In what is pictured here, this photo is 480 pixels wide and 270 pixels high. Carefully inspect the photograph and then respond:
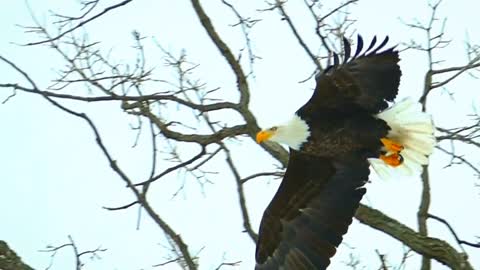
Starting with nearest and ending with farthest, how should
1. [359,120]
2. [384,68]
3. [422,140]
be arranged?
[384,68] < [359,120] < [422,140]

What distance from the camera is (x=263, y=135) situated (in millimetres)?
5461

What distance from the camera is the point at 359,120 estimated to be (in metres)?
5.41

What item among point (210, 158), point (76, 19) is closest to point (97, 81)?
point (76, 19)

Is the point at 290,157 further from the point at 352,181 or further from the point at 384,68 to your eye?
→ the point at 384,68

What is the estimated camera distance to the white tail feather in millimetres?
5516

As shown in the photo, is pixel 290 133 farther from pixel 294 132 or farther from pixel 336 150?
pixel 336 150

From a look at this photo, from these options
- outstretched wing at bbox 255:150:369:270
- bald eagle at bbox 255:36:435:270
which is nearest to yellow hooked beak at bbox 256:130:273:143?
bald eagle at bbox 255:36:435:270

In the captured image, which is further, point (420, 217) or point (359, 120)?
point (420, 217)

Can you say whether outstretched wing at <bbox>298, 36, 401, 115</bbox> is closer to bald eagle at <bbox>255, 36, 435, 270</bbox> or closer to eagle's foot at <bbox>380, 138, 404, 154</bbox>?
bald eagle at <bbox>255, 36, 435, 270</bbox>

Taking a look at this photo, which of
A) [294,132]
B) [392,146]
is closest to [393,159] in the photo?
[392,146]

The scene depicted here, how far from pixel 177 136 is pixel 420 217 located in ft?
5.43

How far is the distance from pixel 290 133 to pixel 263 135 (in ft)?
0.53

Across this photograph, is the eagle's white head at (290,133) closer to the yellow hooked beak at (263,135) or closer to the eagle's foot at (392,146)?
the yellow hooked beak at (263,135)

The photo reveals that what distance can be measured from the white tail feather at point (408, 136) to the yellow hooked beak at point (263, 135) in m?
0.66
